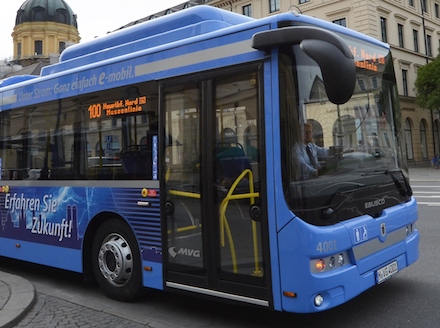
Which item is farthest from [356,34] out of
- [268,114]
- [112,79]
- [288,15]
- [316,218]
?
[112,79]

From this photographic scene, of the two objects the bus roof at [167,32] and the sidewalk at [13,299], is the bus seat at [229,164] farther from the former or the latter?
the sidewalk at [13,299]

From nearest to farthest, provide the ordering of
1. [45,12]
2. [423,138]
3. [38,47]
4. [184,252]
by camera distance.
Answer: [184,252]
[423,138]
[38,47]
[45,12]

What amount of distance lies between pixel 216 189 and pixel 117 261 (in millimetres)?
1802

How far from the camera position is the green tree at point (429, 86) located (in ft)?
120

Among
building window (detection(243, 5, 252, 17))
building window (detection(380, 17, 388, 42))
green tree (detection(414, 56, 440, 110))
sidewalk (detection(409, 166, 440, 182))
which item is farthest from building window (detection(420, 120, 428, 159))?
building window (detection(243, 5, 252, 17))

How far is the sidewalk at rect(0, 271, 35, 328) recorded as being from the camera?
5109 millimetres

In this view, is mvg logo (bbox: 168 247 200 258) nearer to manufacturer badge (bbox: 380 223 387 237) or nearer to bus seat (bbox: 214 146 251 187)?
bus seat (bbox: 214 146 251 187)

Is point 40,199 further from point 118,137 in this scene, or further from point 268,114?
point 268,114

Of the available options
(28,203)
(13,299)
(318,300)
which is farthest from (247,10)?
(318,300)

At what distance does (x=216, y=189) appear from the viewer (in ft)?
15.5

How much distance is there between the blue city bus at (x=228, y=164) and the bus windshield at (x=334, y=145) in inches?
0.5

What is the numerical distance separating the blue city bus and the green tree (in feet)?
113

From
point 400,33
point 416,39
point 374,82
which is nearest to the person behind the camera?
point 374,82

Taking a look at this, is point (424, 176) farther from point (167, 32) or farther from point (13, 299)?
point (13, 299)
